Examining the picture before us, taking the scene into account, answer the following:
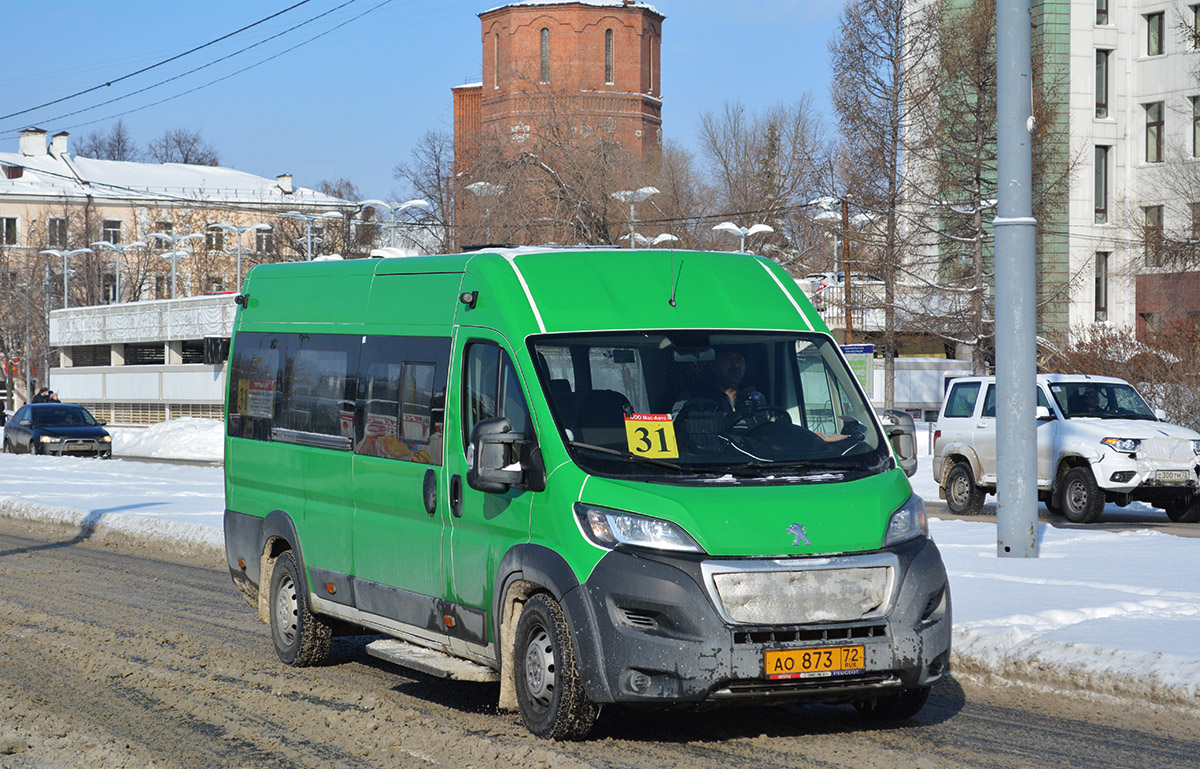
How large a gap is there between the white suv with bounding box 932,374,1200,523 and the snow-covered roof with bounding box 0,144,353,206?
291 feet

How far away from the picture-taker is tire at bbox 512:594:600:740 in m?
6.93

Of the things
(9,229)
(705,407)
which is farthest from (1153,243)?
(9,229)

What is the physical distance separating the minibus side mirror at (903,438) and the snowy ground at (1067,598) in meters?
1.51

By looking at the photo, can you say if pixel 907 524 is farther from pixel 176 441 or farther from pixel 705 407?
pixel 176 441

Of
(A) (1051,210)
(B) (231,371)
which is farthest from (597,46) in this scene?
(B) (231,371)

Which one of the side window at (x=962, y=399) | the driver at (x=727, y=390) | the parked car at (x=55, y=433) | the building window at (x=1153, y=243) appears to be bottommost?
the parked car at (x=55, y=433)

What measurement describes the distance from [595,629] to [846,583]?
1.13 meters

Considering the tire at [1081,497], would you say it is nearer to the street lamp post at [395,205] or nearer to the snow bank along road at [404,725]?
the snow bank along road at [404,725]

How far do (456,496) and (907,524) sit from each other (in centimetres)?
230

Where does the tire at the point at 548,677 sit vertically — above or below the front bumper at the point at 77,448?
above

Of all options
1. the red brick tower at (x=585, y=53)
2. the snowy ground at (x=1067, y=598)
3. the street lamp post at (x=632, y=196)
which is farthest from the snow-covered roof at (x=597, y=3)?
the snowy ground at (x=1067, y=598)

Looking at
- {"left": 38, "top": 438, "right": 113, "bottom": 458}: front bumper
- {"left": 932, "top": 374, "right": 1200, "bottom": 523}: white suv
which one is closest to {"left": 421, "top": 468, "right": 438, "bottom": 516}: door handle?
{"left": 932, "top": 374, "right": 1200, "bottom": 523}: white suv

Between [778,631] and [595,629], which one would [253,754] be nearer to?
[595,629]

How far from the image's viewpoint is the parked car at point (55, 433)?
137 feet
